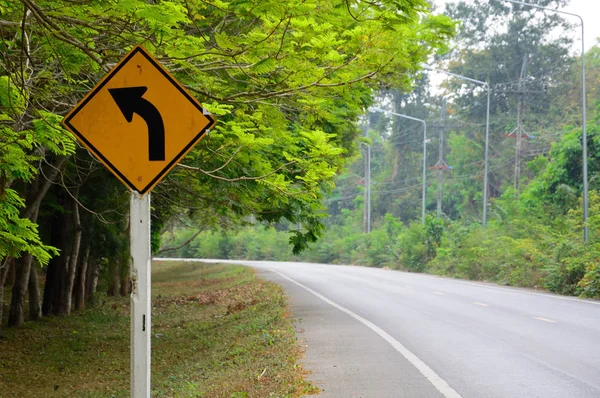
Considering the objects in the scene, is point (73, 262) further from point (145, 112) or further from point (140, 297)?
point (140, 297)

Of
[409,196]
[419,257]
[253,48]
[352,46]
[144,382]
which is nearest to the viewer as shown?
[144,382]

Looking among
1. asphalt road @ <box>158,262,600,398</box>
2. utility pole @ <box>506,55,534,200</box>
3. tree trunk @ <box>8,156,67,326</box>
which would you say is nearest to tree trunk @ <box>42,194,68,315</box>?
tree trunk @ <box>8,156,67,326</box>

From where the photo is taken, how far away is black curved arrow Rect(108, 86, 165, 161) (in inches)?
207

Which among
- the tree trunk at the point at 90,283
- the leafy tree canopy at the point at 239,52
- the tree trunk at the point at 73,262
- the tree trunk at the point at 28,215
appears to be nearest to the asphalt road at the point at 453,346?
the leafy tree canopy at the point at 239,52

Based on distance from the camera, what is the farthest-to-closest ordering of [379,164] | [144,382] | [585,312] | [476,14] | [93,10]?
Answer: [379,164]
[476,14]
[585,312]
[93,10]
[144,382]

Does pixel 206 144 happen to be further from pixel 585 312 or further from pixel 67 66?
pixel 585 312

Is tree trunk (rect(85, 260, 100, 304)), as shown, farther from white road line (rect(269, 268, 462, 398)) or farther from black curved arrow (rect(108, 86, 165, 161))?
black curved arrow (rect(108, 86, 165, 161))

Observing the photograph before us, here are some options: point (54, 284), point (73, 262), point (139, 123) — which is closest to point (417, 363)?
point (139, 123)

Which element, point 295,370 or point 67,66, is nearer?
point 67,66

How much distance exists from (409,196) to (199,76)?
198 feet

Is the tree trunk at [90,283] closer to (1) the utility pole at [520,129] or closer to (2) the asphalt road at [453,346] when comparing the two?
(2) the asphalt road at [453,346]

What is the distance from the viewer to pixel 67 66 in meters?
7.88

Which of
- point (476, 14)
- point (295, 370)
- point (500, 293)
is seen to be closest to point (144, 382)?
point (295, 370)

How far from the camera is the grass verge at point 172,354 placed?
991 cm
